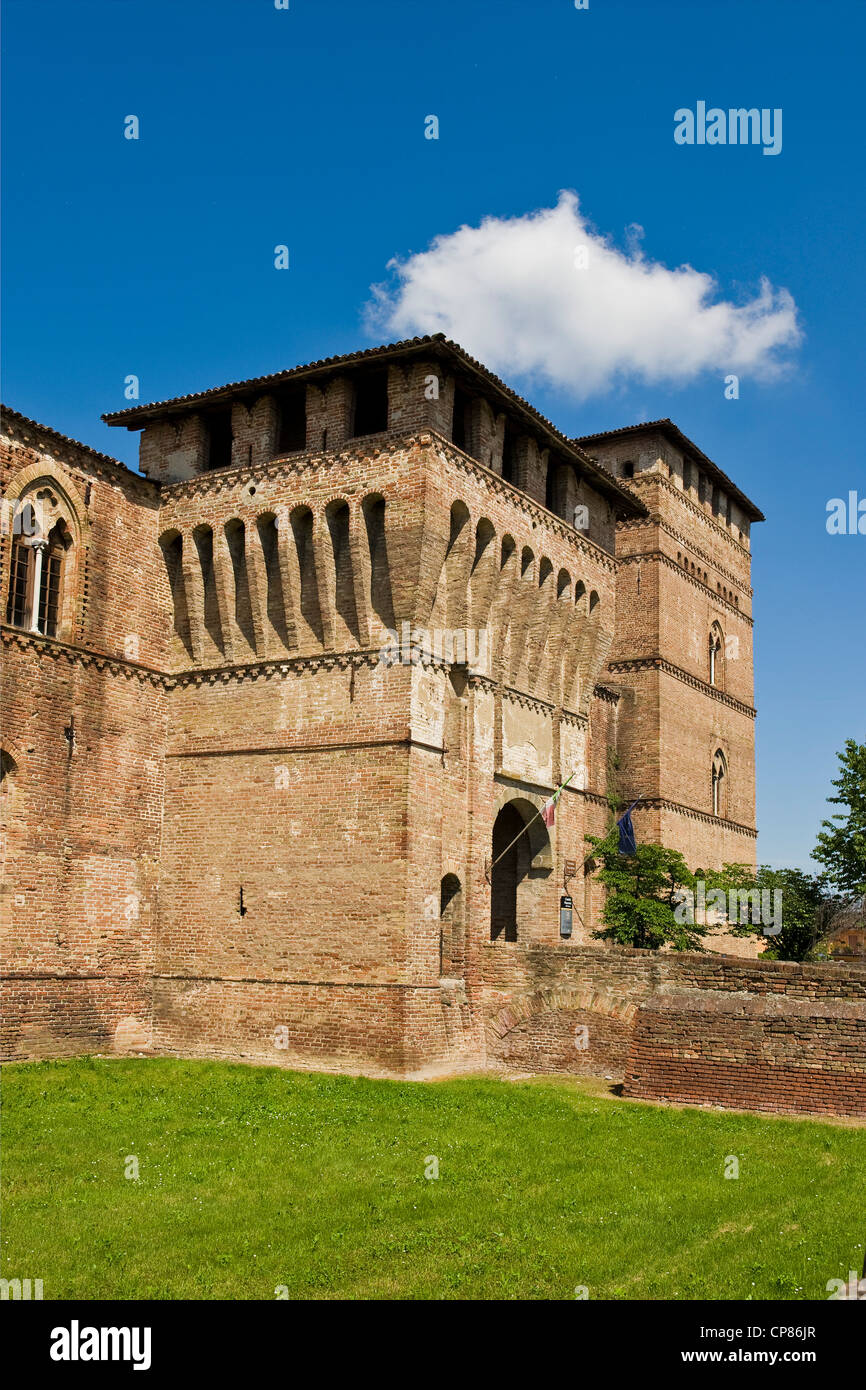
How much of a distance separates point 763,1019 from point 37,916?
38.9 feet

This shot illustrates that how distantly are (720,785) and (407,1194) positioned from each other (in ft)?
90.3

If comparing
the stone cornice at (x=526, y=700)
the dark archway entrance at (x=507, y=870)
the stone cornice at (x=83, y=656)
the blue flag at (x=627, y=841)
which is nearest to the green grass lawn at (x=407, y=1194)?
the stone cornice at (x=83, y=656)

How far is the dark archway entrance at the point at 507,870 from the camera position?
85.9ft

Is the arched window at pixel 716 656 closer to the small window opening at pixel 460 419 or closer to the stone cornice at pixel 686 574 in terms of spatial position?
the stone cornice at pixel 686 574

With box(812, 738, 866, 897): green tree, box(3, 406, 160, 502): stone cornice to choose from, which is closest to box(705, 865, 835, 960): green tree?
box(812, 738, 866, 897): green tree

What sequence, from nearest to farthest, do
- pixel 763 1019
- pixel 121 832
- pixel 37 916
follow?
pixel 763 1019 < pixel 37 916 < pixel 121 832

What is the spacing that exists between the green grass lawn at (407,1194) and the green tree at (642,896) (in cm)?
823

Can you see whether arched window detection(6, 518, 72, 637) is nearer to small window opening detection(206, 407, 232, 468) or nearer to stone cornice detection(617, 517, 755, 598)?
small window opening detection(206, 407, 232, 468)

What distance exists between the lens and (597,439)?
123ft

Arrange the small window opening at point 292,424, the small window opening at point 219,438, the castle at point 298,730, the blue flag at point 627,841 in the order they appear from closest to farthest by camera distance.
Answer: the castle at point 298,730 → the small window opening at point 292,424 → the small window opening at point 219,438 → the blue flag at point 627,841

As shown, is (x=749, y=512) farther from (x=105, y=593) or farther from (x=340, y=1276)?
(x=340, y=1276)

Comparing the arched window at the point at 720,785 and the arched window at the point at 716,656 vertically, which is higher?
the arched window at the point at 716,656

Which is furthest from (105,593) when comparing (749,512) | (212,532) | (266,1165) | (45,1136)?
(749,512)

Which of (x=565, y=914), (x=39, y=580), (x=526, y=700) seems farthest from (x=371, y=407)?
(x=565, y=914)
